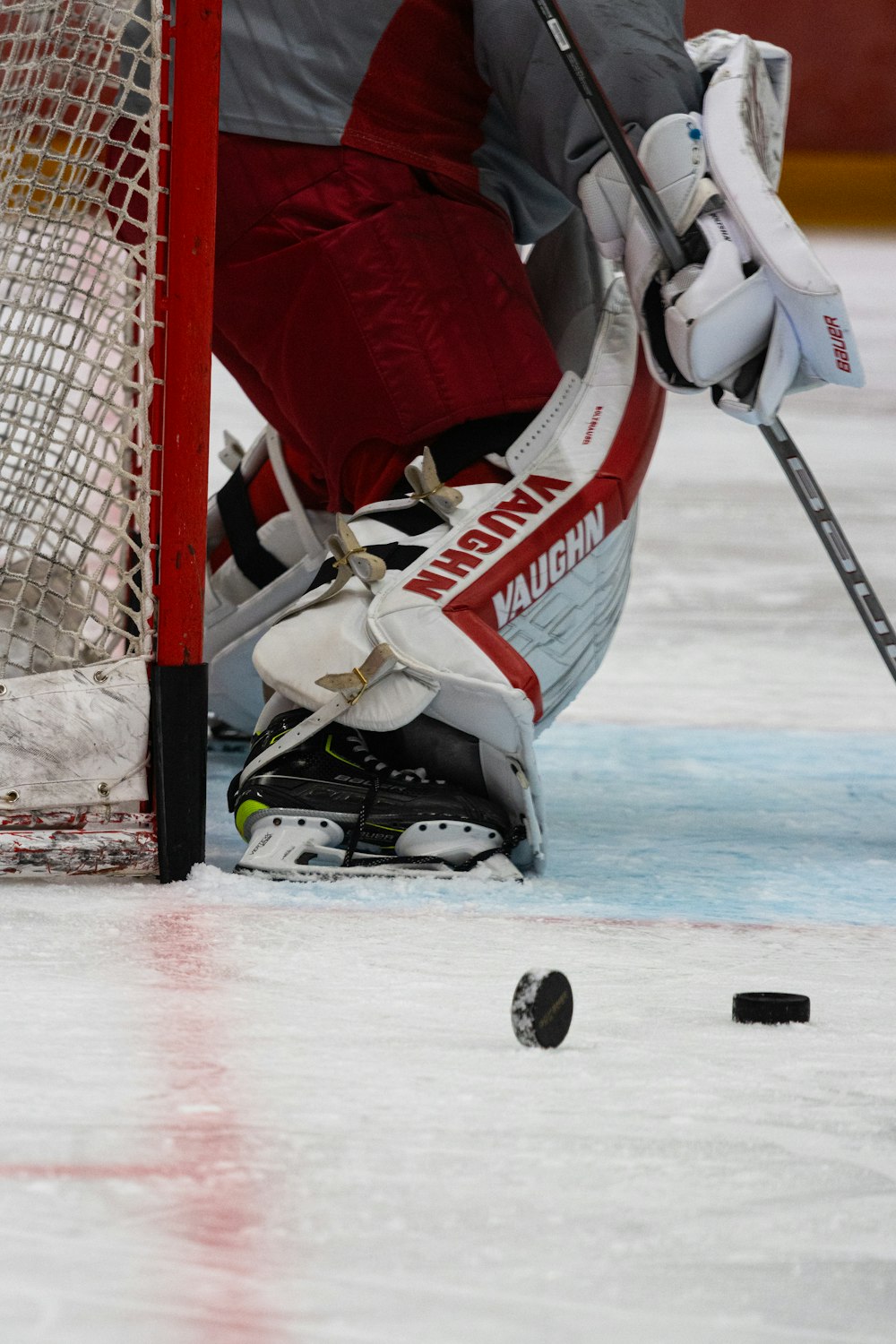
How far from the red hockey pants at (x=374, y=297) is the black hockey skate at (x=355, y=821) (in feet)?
1.00

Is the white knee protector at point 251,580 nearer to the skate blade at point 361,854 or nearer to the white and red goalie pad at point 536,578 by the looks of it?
the white and red goalie pad at point 536,578

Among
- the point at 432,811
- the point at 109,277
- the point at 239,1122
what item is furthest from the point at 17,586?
the point at 239,1122

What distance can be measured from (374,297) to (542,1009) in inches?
35.2

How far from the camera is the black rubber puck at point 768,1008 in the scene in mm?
1149

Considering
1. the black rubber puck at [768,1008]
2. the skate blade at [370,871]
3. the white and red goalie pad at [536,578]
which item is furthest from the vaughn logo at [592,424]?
the black rubber puck at [768,1008]

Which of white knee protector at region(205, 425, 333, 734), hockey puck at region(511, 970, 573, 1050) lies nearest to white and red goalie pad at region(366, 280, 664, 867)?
white knee protector at region(205, 425, 333, 734)

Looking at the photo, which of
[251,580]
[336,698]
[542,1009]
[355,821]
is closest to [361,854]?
[355,821]

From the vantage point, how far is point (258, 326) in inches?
72.5

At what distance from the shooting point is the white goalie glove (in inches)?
64.8

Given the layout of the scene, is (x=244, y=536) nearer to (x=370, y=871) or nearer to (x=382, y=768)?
(x=382, y=768)

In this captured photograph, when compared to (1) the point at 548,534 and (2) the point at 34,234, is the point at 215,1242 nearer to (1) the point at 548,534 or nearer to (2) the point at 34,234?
(1) the point at 548,534

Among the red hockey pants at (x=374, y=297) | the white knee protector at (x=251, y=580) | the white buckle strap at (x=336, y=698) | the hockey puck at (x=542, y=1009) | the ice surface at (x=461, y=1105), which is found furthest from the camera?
the white knee protector at (x=251, y=580)

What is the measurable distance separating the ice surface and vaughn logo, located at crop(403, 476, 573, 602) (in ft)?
0.99

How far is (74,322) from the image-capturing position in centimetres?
167
